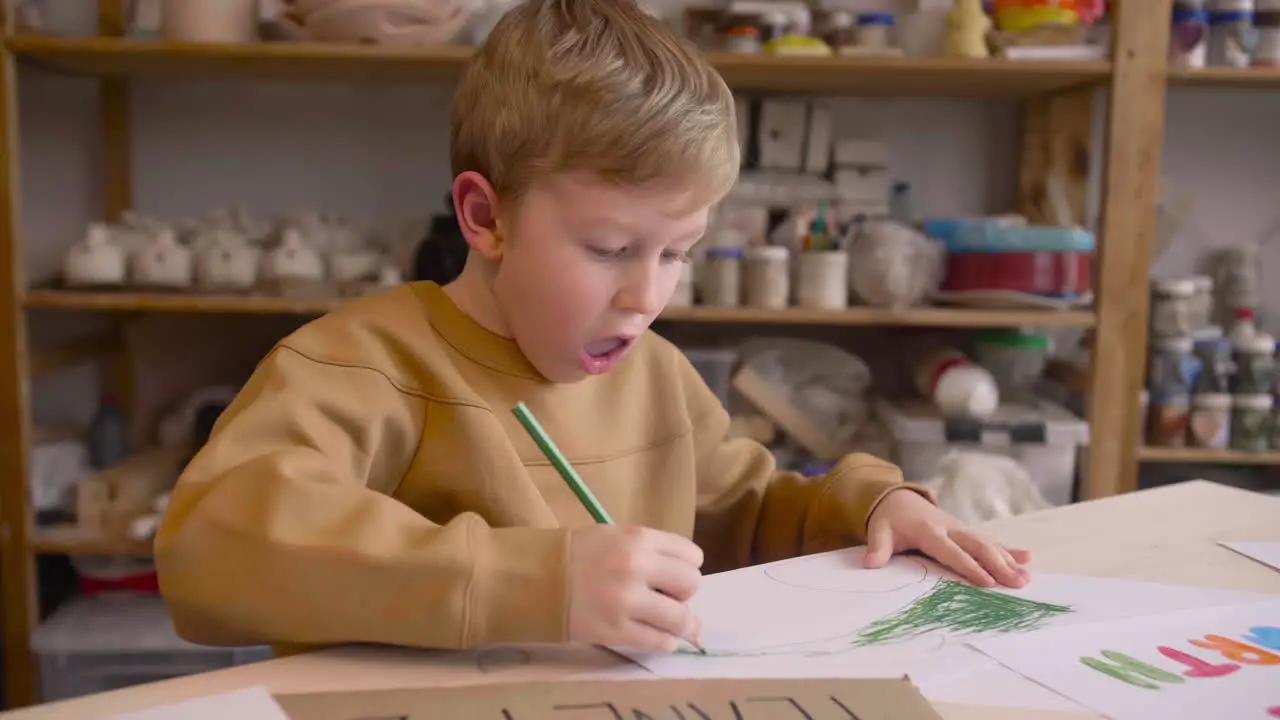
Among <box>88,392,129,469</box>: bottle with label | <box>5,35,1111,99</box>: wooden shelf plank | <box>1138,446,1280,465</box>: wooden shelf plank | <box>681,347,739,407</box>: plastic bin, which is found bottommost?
<box>88,392,129,469</box>: bottle with label

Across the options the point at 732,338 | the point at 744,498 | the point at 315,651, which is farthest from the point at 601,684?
the point at 732,338

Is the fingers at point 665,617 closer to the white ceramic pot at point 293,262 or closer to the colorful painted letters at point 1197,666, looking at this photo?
the colorful painted letters at point 1197,666

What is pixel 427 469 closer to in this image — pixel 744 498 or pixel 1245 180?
pixel 744 498

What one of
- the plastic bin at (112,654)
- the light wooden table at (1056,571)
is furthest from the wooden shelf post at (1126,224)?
the plastic bin at (112,654)

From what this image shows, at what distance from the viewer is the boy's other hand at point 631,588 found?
0.56m

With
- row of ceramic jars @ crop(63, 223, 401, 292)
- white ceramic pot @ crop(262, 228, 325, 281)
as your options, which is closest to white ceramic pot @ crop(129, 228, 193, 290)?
row of ceramic jars @ crop(63, 223, 401, 292)

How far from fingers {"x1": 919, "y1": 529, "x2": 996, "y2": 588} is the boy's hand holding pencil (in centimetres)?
22

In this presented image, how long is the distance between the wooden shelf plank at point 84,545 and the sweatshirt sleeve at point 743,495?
111 centimetres

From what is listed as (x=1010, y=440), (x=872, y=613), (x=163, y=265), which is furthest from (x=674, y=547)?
(x=163, y=265)

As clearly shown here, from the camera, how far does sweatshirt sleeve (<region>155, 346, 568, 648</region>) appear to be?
0.56 metres

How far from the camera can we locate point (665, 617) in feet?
1.86

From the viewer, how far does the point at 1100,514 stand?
2.93 ft

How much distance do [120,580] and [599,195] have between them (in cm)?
144

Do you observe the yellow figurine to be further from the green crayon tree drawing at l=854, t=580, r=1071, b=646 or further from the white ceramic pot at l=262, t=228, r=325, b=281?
the green crayon tree drawing at l=854, t=580, r=1071, b=646
